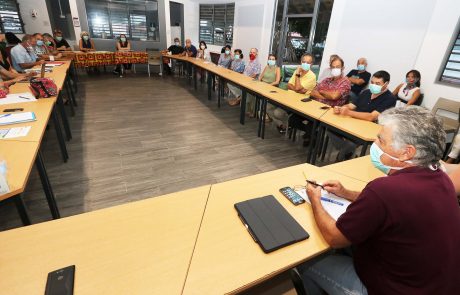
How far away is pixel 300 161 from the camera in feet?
11.1

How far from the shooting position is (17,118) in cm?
219

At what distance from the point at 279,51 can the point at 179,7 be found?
5352 mm

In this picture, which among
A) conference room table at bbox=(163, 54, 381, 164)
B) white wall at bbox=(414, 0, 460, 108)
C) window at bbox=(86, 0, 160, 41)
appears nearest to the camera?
conference room table at bbox=(163, 54, 381, 164)

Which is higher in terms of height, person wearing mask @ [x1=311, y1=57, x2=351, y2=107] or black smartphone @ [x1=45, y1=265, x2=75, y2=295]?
person wearing mask @ [x1=311, y1=57, x2=351, y2=107]

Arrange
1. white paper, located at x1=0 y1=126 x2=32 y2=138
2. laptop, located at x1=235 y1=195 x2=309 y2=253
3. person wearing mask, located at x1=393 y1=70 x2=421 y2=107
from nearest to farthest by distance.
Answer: laptop, located at x1=235 y1=195 x2=309 y2=253 → white paper, located at x1=0 y1=126 x2=32 y2=138 → person wearing mask, located at x1=393 y1=70 x2=421 y2=107

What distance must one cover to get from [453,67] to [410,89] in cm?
60

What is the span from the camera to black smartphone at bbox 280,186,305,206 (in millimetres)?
1351

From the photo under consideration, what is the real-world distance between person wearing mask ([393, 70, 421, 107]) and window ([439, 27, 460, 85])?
35cm

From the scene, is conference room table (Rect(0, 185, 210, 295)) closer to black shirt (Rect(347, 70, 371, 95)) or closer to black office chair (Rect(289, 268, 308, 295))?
black office chair (Rect(289, 268, 308, 295))

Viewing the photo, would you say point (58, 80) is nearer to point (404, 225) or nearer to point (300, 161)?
point (300, 161)

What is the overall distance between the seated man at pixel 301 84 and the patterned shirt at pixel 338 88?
33cm

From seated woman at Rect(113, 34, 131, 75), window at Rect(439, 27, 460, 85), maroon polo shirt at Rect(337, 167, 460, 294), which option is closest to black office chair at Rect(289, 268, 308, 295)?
maroon polo shirt at Rect(337, 167, 460, 294)

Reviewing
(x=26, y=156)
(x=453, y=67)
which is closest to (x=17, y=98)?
(x=26, y=156)

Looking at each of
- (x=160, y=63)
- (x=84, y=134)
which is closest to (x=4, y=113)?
(x=84, y=134)
